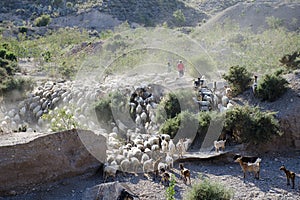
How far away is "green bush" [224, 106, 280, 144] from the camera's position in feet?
41.4

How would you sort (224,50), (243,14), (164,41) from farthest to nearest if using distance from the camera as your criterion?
1. (243,14)
2. (164,41)
3. (224,50)

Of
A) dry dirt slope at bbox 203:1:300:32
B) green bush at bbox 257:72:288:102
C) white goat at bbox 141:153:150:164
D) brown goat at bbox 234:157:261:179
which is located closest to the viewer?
brown goat at bbox 234:157:261:179

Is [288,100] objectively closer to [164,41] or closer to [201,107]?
[201,107]

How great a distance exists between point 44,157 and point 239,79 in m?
8.65

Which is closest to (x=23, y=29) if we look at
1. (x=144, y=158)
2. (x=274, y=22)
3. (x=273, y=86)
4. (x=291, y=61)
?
(x=274, y=22)

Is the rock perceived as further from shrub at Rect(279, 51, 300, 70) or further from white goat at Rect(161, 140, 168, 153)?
shrub at Rect(279, 51, 300, 70)

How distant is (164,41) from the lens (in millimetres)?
32625

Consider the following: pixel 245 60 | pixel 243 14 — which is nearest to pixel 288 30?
pixel 243 14

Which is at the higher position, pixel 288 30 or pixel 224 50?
pixel 288 30

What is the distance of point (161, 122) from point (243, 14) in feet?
115

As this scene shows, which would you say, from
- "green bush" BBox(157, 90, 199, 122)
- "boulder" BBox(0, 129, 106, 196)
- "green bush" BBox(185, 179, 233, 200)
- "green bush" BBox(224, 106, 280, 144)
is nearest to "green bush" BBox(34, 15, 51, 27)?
"green bush" BBox(157, 90, 199, 122)

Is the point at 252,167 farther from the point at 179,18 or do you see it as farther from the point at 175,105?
the point at 179,18

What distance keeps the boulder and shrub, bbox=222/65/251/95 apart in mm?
6751

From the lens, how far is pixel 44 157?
1041 cm
